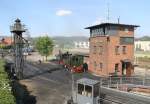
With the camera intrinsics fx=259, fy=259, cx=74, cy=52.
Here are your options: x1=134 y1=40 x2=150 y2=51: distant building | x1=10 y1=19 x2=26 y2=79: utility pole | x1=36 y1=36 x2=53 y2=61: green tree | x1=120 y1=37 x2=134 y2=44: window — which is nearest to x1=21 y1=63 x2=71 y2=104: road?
x1=10 y1=19 x2=26 y2=79: utility pole

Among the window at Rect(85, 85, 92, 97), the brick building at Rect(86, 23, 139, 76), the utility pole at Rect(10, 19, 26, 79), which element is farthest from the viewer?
the brick building at Rect(86, 23, 139, 76)

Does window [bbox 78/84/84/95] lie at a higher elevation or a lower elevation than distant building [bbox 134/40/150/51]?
lower

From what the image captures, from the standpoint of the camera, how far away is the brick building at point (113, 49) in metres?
52.4

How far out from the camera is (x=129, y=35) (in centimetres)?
5506

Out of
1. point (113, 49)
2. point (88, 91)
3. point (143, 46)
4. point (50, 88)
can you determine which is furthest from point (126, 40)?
point (143, 46)

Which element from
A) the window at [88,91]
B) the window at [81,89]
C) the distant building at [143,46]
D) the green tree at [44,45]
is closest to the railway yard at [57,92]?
the window at [88,91]

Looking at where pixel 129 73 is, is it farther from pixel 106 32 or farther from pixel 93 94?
pixel 93 94

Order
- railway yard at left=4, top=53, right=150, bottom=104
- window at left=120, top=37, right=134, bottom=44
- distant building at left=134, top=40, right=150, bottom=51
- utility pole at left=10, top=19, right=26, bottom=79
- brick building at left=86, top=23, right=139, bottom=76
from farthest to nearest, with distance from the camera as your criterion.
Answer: distant building at left=134, top=40, right=150, bottom=51 < window at left=120, top=37, right=134, bottom=44 < brick building at left=86, top=23, right=139, bottom=76 < utility pole at left=10, top=19, right=26, bottom=79 < railway yard at left=4, top=53, right=150, bottom=104

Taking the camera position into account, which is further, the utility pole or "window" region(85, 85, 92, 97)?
the utility pole

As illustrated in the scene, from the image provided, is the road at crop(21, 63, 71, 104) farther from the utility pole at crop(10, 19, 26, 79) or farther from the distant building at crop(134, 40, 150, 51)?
the distant building at crop(134, 40, 150, 51)

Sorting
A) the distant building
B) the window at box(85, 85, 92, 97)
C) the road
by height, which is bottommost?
the road

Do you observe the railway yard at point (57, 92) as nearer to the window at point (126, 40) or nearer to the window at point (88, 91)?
the window at point (88, 91)

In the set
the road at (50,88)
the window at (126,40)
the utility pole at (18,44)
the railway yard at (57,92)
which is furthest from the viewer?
the window at (126,40)

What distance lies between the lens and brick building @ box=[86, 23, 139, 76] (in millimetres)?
52438
